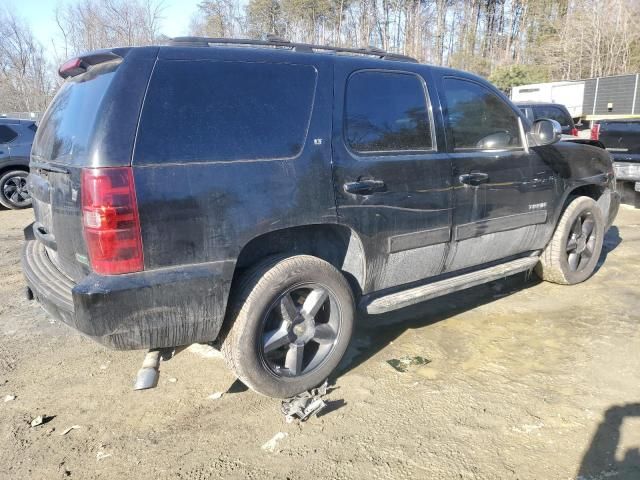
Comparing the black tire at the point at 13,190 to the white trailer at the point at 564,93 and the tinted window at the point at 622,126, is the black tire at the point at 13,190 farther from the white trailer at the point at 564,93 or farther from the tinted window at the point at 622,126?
the white trailer at the point at 564,93

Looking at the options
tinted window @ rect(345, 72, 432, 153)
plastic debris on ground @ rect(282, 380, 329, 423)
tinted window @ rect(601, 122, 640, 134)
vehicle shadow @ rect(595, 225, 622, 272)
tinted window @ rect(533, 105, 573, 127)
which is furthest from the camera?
tinted window @ rect(533, 105, 573, 127)

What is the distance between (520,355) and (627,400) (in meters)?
0.73

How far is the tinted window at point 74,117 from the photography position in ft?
8.45

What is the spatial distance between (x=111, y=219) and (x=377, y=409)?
1786 millimetres

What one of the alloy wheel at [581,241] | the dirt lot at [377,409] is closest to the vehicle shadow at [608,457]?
the dirt lot at [377,409]

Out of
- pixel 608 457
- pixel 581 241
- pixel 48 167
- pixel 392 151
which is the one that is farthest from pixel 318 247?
pixel 581 241

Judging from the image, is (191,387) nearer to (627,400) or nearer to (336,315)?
(336,315)

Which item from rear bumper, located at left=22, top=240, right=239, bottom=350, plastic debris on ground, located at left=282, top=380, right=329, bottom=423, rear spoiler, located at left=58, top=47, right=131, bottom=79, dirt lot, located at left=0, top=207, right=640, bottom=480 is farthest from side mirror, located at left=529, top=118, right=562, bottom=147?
rear spoiler, located at left=58, top=47, right=131, bottom=79

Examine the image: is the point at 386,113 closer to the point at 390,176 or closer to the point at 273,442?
the point at 390,176

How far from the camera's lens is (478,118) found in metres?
3.99

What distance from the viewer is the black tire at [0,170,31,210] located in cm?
960

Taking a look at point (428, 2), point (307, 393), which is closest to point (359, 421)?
point (307, 393)

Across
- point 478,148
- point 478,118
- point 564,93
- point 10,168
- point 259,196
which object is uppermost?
point 564,93

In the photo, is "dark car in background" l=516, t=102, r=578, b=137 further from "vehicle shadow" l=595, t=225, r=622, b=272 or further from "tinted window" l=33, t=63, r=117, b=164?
"tinted window" l=33, t=63, r=117, b=164
